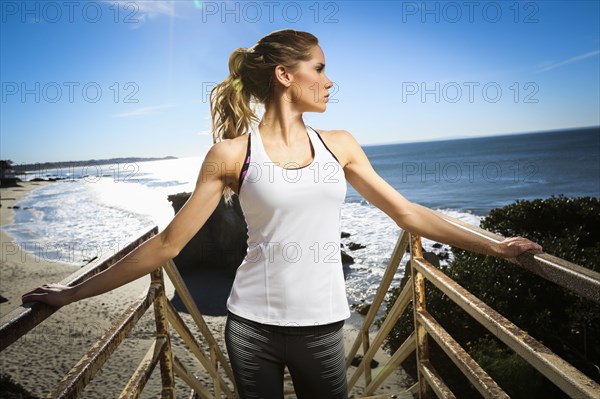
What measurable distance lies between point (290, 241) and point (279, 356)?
17.4 inches

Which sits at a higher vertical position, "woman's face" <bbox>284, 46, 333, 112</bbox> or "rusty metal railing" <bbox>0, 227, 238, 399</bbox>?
"woman's face" <bbox>284, 46, 333, 112</bbox>

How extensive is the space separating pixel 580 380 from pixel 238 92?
61.3 inches

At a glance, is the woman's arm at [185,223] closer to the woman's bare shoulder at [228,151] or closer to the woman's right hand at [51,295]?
the woman's bare shoulder at [228,151]

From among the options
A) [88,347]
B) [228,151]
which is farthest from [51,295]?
[88,347]

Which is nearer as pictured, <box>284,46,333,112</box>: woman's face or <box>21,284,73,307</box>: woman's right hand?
<box>21,284,73,307</box>: woman's right hand

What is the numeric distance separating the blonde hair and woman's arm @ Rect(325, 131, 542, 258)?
0.36m

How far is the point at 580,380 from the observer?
37.8 inches

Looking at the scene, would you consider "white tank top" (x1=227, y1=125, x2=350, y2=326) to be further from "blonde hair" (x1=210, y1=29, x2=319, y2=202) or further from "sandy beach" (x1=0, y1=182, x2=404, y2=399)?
"sandy beach" (x1=0, y1=182, x2=404, y2=399)

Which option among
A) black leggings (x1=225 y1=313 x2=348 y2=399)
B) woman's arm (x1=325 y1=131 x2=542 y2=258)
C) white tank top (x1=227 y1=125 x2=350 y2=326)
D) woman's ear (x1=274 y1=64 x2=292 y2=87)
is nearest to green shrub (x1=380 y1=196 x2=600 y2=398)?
woman's arm (x1=325 y1=131 x2=542 y2=258)

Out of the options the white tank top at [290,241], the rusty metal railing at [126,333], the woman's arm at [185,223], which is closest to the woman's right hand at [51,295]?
the rusty metal railing at [126,333]

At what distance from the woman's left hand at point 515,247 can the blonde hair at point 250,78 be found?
992mm

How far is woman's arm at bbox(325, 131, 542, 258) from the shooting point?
167cm

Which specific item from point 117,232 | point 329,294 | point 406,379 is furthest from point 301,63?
point 117,232

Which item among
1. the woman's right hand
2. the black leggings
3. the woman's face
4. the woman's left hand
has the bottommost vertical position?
the black leggings
